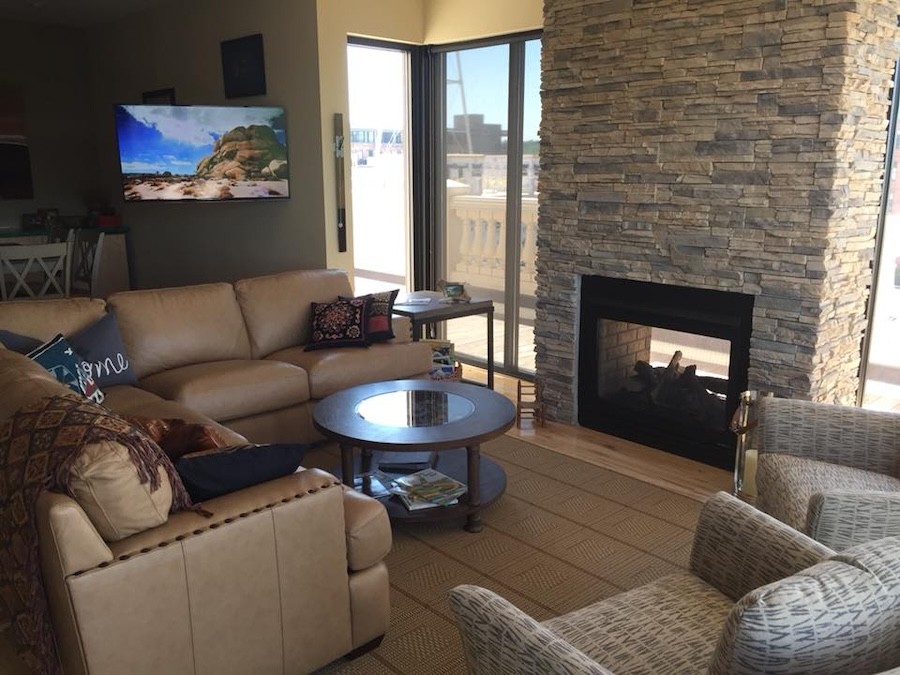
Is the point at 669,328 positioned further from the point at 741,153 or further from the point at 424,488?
the point at 424,488

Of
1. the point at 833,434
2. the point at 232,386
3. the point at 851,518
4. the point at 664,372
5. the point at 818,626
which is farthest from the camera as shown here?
the point at 664,372

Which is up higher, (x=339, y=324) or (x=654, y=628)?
(x=339, y=324)

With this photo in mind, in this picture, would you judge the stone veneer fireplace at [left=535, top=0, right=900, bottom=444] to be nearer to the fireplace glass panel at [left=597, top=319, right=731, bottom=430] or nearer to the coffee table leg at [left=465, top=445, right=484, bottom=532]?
the fireplace glass panel at [left=597, top=319, right=731, bottom=430]

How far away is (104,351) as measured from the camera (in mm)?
3490

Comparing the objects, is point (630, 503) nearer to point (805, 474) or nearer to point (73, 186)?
point (805, 474)

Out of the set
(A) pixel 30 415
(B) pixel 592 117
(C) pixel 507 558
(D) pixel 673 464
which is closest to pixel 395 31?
(B) pixel 592 117

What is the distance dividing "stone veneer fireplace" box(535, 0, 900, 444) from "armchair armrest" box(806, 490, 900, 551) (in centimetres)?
139

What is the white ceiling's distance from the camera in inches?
241

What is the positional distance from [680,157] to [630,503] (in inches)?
66.5

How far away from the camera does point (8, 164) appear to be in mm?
7078

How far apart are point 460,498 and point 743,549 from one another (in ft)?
4.91

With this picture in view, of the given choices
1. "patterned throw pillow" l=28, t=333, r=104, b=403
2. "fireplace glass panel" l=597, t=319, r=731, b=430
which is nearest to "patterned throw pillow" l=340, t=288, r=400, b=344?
"fireplace glass panel" l=597, t=319, r=731, b=430

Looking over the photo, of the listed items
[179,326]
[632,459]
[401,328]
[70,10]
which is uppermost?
[70,10]

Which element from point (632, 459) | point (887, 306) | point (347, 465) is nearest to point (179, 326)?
point (347, 465)
